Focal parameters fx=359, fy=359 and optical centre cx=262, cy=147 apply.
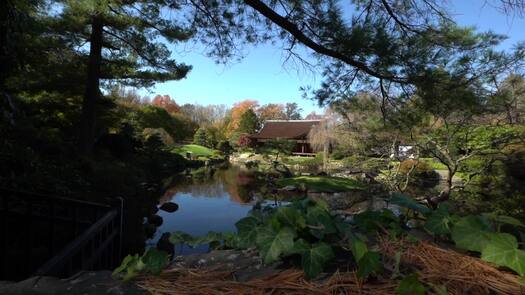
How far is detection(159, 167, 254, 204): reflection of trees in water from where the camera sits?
1262cm

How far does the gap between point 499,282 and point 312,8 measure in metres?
2.26

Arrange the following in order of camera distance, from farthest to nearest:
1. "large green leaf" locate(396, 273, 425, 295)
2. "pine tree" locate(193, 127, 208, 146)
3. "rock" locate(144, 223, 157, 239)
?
1. "pine tree" locate(193, 127, 208, 146)
2. "rock" locate(144, 223, 157, 239)
3. "large green leaf" locate(396, 273, 425, 295)

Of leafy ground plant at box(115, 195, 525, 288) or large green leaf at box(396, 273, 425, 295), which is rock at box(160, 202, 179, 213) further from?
large green leaf at box(396, 273, 425, 295)

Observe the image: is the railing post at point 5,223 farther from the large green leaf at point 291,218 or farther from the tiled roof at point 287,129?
the tiled roof at point 287,129

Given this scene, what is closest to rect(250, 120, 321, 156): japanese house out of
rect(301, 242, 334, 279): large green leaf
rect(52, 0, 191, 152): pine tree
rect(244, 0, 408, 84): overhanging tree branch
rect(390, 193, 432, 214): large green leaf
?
rect(52, 0, 191, 152): pine tree

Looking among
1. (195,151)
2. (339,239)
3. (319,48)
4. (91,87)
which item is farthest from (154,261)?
(195,151)

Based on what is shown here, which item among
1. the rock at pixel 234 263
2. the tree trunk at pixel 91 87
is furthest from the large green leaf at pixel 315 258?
the tree trunk at pixel 91 87

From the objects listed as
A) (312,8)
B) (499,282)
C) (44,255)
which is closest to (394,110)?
(312,8)

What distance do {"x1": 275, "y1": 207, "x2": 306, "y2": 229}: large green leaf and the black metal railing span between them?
0.99 metres

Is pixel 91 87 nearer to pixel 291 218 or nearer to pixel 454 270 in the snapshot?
pixel 291 218

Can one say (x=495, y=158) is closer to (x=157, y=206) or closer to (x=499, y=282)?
(x=499, y=282)

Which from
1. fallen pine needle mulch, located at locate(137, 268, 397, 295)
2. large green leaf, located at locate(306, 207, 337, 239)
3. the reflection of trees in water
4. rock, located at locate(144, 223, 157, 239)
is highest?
large green leaf, located at locate(306, 207, 337, 239)

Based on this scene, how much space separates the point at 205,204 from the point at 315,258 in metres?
10.6

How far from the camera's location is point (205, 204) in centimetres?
1122
